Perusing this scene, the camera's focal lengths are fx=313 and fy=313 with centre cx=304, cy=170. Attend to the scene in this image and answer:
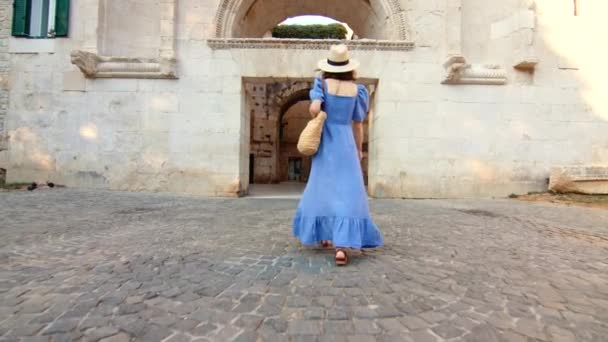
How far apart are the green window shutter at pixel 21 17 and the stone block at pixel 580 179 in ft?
40.9

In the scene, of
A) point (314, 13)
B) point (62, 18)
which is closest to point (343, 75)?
point (314, 13)

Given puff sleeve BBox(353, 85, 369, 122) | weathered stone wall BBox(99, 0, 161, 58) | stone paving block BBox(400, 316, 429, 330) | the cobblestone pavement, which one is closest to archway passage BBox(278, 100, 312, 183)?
weathered stone wall BBox(99, 0, 161, 58)

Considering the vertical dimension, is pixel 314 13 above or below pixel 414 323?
above

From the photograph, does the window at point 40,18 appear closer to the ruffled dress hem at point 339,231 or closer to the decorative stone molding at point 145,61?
the decorative stone molding at point 145,61

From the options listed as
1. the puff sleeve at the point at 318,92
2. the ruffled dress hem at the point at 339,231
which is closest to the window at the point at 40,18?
the puff sleeve at the point at 318,92

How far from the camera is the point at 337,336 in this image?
139cm

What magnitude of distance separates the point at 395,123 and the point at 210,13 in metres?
4.94

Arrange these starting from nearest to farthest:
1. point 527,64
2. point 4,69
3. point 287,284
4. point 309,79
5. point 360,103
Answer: point 287,284
point 360,103
point 527,64
point 309,79
point 4,69

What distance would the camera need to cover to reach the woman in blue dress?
2.46 meters

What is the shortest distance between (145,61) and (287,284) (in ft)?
22.7

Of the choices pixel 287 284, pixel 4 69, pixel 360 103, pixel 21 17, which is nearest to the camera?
pixel 287 284

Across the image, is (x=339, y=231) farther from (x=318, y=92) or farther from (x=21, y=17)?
(x=21, y=17)

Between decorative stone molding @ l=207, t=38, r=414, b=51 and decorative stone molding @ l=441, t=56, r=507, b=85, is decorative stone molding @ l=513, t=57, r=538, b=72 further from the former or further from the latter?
decorative stone molding @ l=207, t=38, r=414, b=51

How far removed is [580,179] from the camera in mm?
6801
